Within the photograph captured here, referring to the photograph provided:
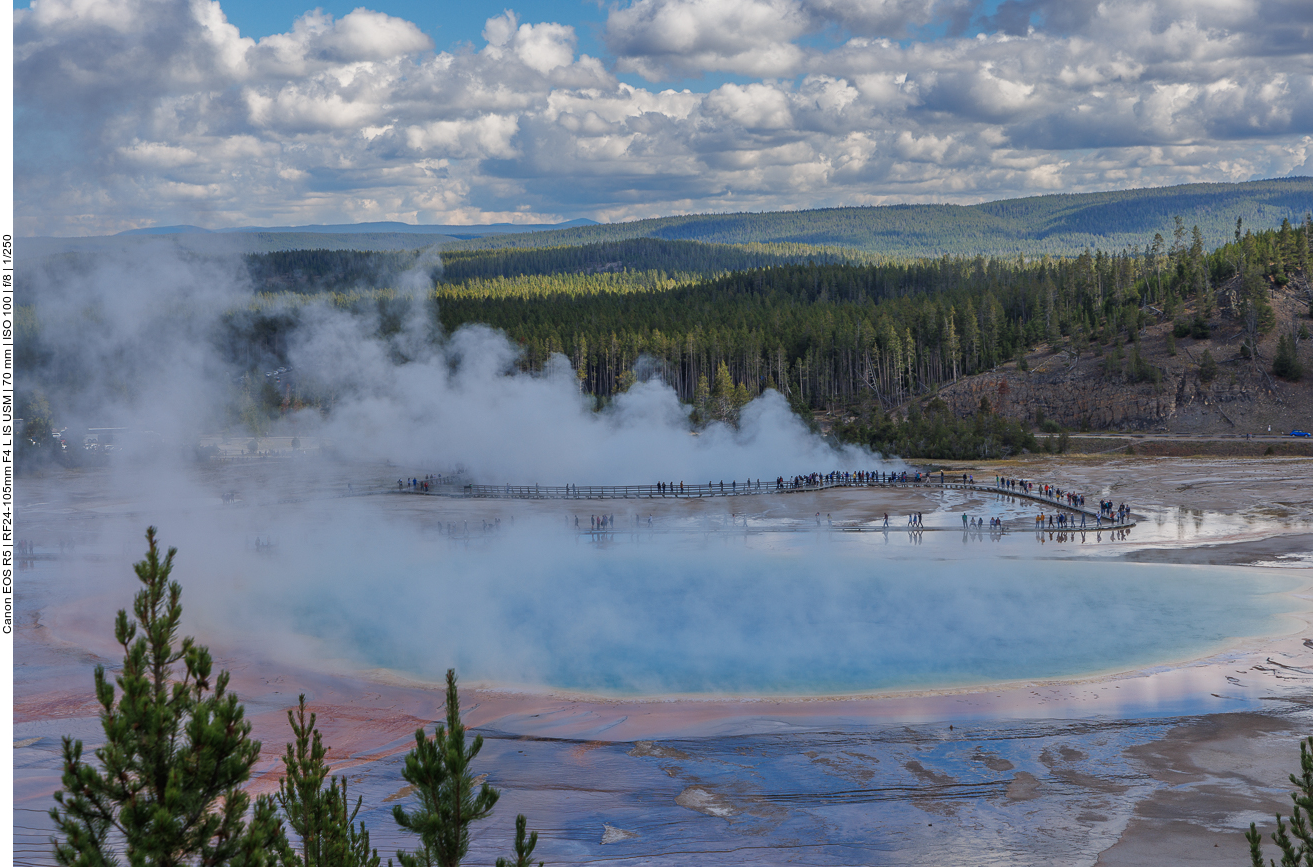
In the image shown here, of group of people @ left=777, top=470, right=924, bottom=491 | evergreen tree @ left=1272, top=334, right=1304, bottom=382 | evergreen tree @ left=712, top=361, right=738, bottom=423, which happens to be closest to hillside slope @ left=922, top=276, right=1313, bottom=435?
evergreen tree @ left=1272, top=334, right=1304, bottom=382

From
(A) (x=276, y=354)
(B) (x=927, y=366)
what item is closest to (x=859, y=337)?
(B) (x=927, y=366)

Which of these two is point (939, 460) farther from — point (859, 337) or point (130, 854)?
point (130, 854)

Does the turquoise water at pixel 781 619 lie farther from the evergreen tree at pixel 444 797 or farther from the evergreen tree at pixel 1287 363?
the evergreen tree at pixel 1287 363

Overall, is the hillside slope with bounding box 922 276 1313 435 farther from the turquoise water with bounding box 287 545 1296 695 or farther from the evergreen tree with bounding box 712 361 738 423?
the turquoise water with bounding box 287 545 1296 695

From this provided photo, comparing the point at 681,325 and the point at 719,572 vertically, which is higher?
the point at 681,325

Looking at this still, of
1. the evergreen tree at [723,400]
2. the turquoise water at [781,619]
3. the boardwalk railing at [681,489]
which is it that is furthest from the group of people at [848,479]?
the turquoise water at [781,619]

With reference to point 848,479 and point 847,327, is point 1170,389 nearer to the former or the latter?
point 847,327
